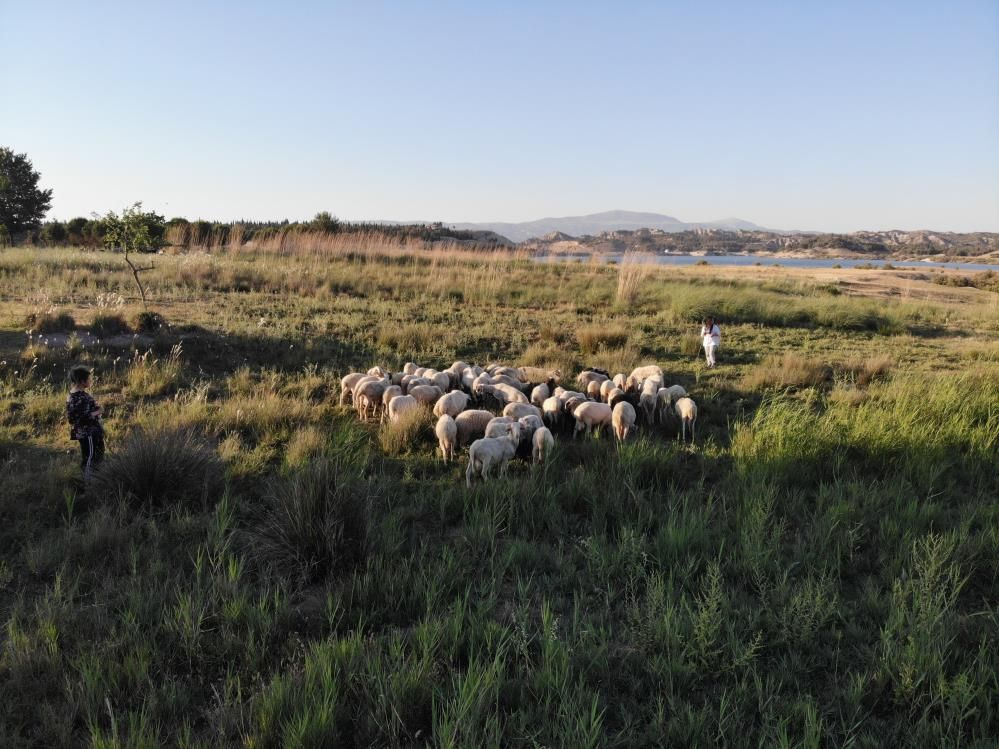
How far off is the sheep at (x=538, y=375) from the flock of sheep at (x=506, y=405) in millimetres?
29

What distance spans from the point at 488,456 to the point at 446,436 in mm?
792

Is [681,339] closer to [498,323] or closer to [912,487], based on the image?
[498,323]

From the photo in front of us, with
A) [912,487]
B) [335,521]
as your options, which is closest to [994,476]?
[912,487]

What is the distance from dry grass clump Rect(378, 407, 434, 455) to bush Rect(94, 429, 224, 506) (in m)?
1.85

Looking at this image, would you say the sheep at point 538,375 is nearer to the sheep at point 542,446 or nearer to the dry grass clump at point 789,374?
the sheep at point 542,446

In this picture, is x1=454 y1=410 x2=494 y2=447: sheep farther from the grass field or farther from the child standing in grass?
the child standing in grass

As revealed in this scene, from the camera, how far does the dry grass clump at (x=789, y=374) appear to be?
948cm

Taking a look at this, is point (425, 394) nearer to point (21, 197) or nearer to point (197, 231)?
point (197, 231)

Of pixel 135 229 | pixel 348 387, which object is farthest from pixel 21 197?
pixel 348 387

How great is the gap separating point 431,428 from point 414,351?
4.71m

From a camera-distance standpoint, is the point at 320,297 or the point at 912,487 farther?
the point at 320,297

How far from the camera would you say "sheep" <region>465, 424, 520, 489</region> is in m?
5.52

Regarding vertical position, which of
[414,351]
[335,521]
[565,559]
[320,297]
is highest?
[320,297]

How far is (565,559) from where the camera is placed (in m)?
4.19
